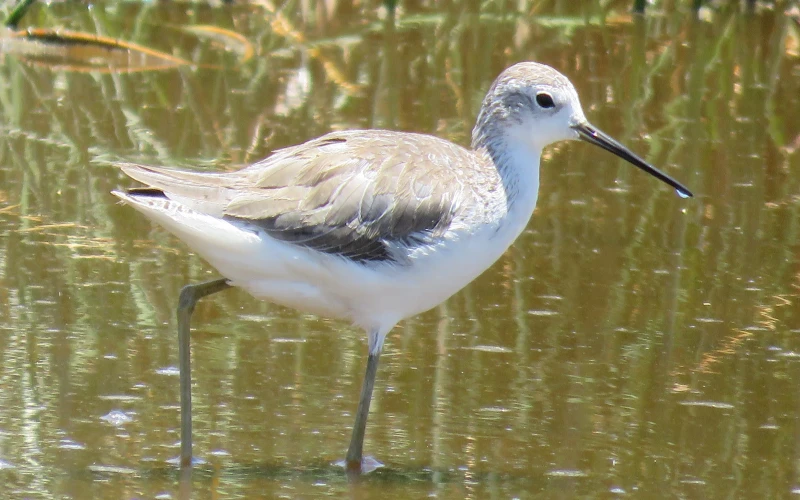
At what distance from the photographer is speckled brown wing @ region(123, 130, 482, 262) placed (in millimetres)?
5359

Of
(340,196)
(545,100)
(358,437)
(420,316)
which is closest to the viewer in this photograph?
(358,437)

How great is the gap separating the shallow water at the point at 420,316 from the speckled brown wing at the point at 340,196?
0.85 m

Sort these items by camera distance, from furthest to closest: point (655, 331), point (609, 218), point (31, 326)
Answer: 1. point (609, 218)
2. point (655, 331)
3. point (31, 326)

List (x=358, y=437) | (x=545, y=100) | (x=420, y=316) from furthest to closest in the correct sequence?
(x=420, y=316) < (x=545, y=100) < (x=358, y=437)

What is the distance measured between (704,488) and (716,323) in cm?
184

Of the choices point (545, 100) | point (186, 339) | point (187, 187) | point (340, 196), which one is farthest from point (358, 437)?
point (545, 100)

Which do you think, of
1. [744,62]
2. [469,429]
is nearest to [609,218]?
[469,429]

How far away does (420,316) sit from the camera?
22.8 ft

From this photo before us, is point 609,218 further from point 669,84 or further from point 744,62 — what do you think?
point 744,62

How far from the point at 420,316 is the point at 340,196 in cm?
160

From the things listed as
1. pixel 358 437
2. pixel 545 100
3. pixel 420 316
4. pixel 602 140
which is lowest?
pixel 358 437

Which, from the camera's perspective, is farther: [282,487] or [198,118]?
[198,118]

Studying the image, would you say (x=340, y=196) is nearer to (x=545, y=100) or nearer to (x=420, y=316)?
(x=545, y=100)

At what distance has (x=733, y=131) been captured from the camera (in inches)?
394
